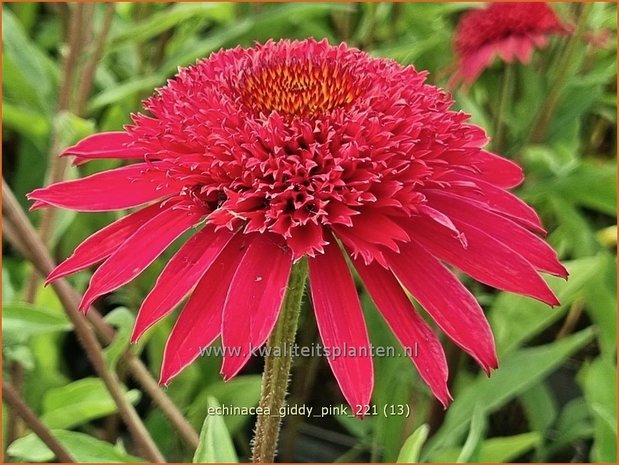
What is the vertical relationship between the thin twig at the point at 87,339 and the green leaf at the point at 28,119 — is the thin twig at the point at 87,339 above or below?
below

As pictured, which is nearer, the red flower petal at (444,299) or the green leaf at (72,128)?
the red flower petal at (444,299)

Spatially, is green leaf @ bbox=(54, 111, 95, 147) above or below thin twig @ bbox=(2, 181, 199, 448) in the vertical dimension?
above

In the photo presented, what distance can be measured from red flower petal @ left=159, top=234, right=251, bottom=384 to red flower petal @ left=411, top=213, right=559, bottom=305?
0.08m

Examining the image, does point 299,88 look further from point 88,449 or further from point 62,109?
point 62,109

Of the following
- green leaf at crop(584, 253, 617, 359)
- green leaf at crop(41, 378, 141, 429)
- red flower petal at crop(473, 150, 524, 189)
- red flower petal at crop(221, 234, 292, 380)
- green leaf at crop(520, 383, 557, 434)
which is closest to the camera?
red flower petal at crop(221, 234, 292, 380)

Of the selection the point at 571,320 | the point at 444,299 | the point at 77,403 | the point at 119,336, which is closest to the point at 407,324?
the point at 444,299

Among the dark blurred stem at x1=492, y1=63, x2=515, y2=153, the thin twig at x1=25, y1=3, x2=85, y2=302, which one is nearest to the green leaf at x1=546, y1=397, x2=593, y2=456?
the dark blurred stem at x1=492, y1=63, x2=515, y2=153

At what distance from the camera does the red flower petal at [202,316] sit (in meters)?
0.32

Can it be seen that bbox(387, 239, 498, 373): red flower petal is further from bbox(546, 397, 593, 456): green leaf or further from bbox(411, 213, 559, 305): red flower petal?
bbox(546, 397, 593, 456): green leaf

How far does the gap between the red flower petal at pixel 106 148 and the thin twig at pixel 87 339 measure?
0.29 feet

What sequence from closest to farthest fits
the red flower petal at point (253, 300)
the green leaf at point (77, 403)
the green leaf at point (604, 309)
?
1. the red flower petal at point (253, 300)
2. the green leaf at point (77, 403)
3. the green leaf at point (604, 309)

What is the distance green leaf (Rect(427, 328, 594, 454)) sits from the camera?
0.63 meters

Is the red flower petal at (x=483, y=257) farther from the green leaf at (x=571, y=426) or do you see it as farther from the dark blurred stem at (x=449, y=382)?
the green leaf at (x=571, y=426)

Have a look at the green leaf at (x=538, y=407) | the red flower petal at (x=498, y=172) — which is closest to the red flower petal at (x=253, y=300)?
the red flower petal at (x=498, y=172)
